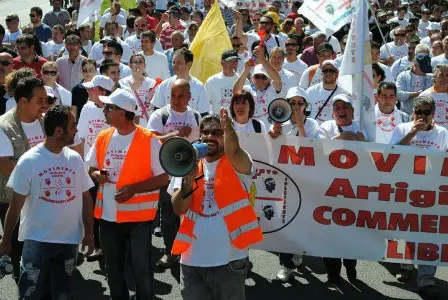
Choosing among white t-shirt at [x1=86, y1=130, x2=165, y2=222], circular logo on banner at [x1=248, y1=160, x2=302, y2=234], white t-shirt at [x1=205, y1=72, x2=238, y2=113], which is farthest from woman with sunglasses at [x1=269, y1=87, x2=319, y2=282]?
white t-shirt at [x1=205, y1=72, x2=238, y2=113]

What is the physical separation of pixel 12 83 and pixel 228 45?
5081mm

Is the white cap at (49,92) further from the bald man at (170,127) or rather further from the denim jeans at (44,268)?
the denim jeans at (44,268)

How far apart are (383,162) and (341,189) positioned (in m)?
0.44

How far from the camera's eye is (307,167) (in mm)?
7578

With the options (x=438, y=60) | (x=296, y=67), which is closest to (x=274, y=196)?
(x=296, y=67)

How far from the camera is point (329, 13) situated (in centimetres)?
828

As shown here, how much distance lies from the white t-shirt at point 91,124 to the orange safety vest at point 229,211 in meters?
2.86

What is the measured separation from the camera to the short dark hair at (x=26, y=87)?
686cm

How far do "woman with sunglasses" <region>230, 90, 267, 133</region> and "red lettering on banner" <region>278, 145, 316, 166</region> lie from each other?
672 millimetres

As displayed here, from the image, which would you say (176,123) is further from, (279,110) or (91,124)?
(279,110)

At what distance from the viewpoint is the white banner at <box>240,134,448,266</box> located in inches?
294

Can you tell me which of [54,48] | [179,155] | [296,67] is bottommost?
[179,155]

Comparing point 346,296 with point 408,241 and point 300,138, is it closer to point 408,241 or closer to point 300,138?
point 408,241

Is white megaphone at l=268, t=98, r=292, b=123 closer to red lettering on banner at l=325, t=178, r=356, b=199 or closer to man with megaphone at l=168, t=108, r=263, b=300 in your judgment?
red lettering on banner at l=325, t=178, r=356, b=199
